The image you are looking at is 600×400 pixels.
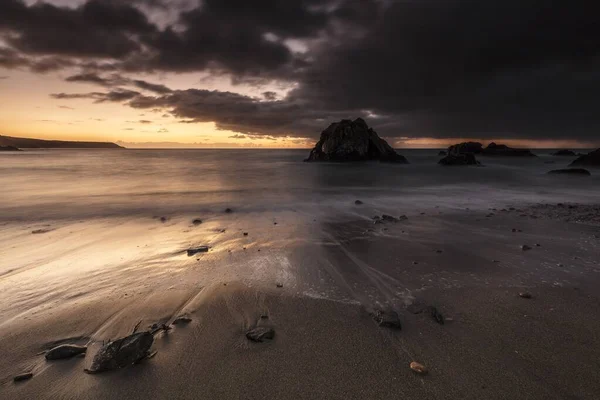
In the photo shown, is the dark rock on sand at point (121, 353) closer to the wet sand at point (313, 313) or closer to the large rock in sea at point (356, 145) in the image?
the wet sand at point (313, 313)

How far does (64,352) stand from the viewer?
10.5 ft

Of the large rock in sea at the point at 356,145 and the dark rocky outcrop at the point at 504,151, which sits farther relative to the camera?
the dark rocky outcrop at the point at 504,151

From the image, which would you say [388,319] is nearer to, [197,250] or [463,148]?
[197,250]

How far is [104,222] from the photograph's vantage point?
10508 mm

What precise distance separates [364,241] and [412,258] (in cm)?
160

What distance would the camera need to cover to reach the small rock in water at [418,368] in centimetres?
295

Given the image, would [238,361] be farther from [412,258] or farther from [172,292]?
[412,258]

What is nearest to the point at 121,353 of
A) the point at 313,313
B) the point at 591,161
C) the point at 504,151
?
the point at 313,313

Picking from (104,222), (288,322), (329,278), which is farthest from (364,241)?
(104,222)

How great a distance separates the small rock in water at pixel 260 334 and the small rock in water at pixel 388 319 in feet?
4.74

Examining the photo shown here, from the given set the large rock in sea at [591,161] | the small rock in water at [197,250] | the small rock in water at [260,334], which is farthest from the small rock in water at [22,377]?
the large rock in sea at [591,161]

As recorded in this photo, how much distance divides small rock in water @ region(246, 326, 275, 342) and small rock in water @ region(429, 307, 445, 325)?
224 centimetres

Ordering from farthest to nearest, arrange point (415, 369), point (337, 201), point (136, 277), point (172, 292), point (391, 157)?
point (391, 157)
point (337, 201)
point (136, 277)
point (172, 292)
point (415, 369)

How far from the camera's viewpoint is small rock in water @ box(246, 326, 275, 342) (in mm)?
3482
